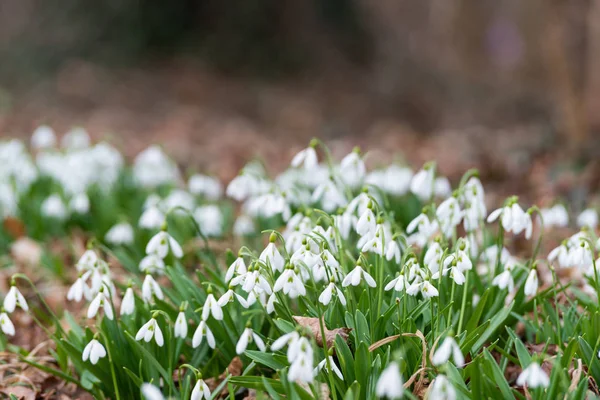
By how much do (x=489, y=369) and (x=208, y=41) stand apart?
911 centimetres

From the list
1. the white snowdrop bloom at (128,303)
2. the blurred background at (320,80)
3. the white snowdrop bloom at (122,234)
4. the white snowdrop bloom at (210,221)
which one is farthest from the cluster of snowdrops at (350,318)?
the blurred background at (320,80)

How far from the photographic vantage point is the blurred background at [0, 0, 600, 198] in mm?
5305

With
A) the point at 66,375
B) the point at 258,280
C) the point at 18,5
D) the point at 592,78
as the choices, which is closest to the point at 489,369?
the point at 258,280

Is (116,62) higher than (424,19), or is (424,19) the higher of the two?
(424,19)

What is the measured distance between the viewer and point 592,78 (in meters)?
6.01

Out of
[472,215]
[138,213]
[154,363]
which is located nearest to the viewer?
[154,363]

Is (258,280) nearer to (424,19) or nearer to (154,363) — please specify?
(154,363)

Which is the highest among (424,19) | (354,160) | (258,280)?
(424,19)

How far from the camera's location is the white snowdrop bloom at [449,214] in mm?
2268

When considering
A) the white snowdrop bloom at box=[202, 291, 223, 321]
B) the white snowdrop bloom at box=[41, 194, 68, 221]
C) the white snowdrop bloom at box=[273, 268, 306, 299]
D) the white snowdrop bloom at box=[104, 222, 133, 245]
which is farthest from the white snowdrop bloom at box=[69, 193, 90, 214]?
the white snowdrop bloom at box=[273, 268, 306, 299]

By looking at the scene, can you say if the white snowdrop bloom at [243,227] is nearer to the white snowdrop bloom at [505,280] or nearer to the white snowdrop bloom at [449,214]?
the white snowdrop bloom at [449,214]

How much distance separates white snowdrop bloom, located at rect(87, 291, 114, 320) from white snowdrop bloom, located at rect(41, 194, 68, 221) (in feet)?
5.28

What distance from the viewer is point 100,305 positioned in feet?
6.46

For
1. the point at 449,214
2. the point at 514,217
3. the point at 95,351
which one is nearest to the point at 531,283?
the point at 514,217
